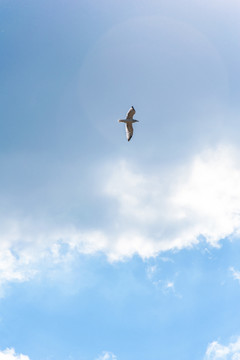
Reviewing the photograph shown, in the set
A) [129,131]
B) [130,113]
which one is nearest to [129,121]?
[130,113]

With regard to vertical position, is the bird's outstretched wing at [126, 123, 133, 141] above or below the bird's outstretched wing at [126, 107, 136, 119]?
below

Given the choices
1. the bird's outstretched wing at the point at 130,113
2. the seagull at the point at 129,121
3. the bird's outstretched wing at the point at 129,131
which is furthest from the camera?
the bird's outstretched wing at the point at 129,131

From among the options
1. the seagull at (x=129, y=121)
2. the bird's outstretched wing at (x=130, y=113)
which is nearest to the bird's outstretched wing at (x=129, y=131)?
the seagull at (x=129, y=121)

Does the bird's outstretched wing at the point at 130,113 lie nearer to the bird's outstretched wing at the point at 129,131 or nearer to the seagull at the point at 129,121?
the seagull at the point at 129,121

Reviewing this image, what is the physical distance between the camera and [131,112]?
61.7m

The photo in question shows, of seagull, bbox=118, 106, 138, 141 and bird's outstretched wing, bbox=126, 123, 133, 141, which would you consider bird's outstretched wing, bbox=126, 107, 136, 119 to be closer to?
seagull, bbox=118, 106, 138, 141

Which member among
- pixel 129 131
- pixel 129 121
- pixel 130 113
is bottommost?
pixel 129 131

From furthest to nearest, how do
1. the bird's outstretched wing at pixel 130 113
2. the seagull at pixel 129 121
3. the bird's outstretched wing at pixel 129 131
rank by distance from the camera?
the bird's outstretched wing at pixel 129 131, the seagull at pixel 129 121, the bird's outstretched wing at pixel 130 113

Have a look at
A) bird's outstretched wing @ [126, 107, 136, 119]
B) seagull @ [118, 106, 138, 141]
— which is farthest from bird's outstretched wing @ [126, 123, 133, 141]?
bird's outstretched wing @ [126, 107, 136, 119]

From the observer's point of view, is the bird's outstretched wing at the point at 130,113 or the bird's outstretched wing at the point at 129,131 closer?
the bird's outstretched wing at the point at 130,113

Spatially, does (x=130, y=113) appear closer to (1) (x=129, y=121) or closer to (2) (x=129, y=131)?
(1) (x=129, y=121)

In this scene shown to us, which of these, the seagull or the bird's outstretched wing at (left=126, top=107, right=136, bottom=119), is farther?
the seagull

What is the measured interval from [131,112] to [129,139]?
6.01 meters

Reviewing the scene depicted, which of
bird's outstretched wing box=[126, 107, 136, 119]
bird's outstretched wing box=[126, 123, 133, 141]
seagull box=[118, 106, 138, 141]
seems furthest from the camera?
bird's outstretched wing box=[126, 123, 133, 141]
